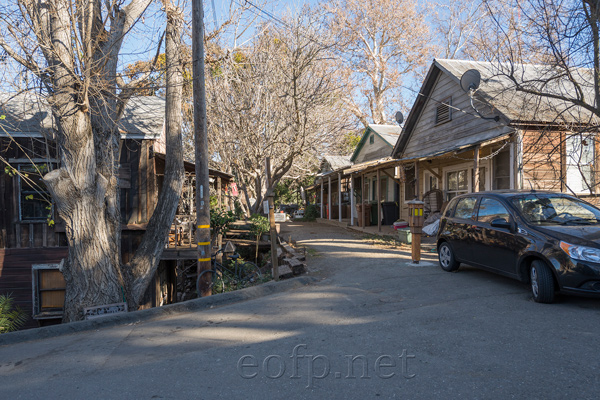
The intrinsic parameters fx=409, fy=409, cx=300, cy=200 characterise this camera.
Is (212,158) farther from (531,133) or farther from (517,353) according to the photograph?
(517,353)

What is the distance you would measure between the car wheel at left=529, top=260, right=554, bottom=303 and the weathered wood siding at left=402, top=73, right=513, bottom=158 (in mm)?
6081

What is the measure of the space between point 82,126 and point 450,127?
11310 mm

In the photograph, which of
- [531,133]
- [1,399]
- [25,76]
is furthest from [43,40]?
[531,133]

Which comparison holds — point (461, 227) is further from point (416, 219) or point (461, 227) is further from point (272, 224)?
point (272, 224)

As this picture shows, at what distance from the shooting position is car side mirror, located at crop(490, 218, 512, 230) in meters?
6.25

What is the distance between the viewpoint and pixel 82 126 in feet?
22.2

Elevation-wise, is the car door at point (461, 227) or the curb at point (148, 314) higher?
the car door at point (461, 227)

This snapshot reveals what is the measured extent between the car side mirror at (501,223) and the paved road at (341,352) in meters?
1.01

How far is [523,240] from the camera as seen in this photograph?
5.96 metres

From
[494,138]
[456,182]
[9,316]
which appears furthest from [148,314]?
[456,182]

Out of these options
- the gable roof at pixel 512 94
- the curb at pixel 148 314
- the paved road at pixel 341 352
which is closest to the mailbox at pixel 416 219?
the paved road at pixel 341 352

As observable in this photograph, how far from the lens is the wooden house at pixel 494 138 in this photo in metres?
9.87

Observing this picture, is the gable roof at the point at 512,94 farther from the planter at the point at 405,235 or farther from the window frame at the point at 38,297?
→ the window frame at the point at 38,297

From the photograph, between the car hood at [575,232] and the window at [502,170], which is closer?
the car hood at [575,232]
